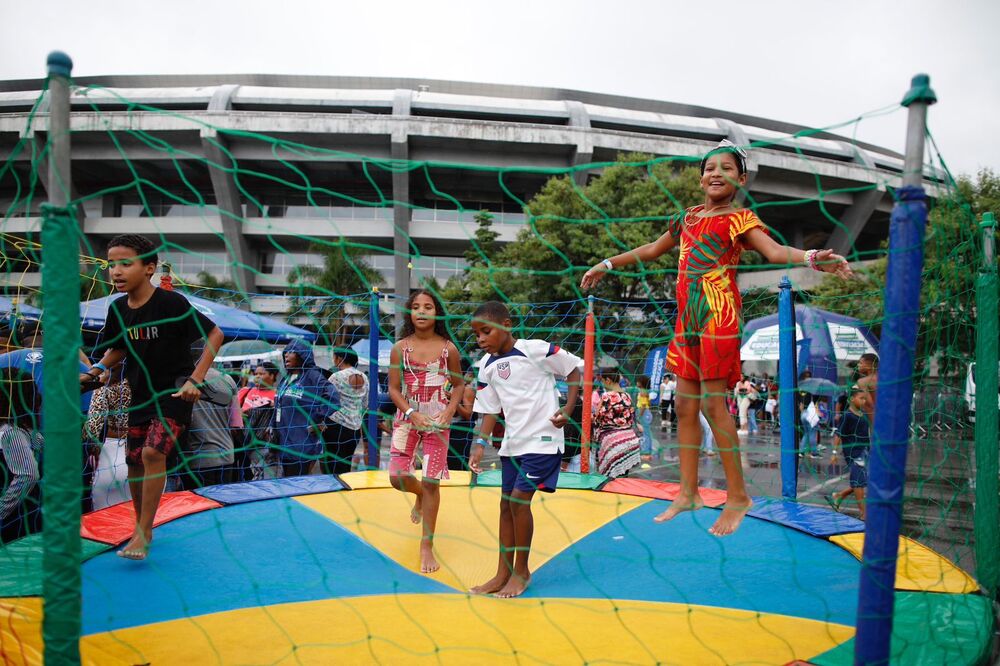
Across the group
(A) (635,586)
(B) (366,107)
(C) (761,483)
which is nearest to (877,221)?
(B) (366,107)

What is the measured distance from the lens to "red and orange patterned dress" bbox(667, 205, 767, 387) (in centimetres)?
245

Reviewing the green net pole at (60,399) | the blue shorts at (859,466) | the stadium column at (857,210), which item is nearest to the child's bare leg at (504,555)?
the green net pole at (60,399)

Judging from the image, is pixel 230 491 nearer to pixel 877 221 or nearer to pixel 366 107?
pixel 366 107

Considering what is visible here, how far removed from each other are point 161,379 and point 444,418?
1372 mm

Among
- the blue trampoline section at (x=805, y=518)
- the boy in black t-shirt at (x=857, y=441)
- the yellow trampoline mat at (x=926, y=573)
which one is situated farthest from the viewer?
the boy in black t-shirt at (x=857, y=441)

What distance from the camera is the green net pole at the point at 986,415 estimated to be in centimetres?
300

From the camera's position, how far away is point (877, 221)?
1318 inches

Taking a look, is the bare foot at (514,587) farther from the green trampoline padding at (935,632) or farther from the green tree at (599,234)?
the green tree at (599,234)

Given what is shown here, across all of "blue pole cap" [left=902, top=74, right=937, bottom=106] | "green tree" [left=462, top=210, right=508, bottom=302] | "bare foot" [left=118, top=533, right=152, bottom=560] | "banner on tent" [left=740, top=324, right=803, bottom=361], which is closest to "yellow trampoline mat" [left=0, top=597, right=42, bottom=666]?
"bare foot" [left=118, top=533, right=152, bottom=560]

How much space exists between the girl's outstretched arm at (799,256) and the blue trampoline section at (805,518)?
2.14 m

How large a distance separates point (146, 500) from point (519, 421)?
1786 mm

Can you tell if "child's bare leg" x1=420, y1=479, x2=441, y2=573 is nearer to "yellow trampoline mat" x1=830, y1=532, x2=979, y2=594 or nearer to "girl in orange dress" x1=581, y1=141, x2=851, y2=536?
"girl in orange dress" x1=581, y1=141, x2=851, y2=536

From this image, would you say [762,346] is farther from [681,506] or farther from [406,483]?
[681,506]

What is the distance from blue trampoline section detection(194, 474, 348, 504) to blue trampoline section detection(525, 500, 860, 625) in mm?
1974
